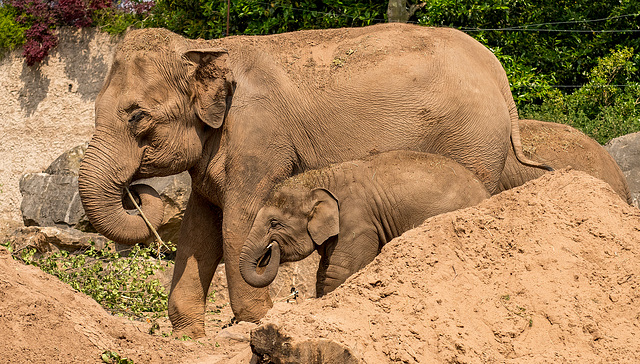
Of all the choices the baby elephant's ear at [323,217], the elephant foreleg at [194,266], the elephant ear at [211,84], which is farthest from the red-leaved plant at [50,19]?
the baby elephant's ear at [323,217]

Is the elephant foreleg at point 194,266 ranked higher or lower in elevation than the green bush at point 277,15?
lower

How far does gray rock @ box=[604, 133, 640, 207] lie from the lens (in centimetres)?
1278

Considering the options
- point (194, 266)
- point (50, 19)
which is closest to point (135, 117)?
point (194, 266)

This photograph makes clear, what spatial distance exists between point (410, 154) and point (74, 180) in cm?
892

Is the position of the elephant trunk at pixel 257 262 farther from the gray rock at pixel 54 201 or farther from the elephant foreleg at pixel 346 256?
the gray rock at pixel 54 201

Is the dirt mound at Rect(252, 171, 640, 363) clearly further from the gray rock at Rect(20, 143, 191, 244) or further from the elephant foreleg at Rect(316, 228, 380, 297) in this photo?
the gray rock at Rect(20, 143, 191, 244)

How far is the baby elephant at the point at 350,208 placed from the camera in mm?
7301

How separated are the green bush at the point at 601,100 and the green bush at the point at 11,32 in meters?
11.4

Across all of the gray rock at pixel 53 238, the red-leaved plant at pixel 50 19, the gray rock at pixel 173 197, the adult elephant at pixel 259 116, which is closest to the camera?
the adult elephant at pixel 259 116

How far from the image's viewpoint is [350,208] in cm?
749

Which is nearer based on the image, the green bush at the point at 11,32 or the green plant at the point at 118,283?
the green plant at the point at 118,283

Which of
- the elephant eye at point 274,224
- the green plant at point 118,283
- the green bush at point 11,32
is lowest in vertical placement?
the green plant at point 118,283

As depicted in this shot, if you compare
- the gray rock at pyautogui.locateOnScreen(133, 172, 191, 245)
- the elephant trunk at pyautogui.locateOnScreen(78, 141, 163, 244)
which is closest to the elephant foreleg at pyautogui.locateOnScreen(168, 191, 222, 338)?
the elephant trunk at pyautogui.locateOnScreen(78, 141, 163, 244)

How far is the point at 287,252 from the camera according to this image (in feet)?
24.8
